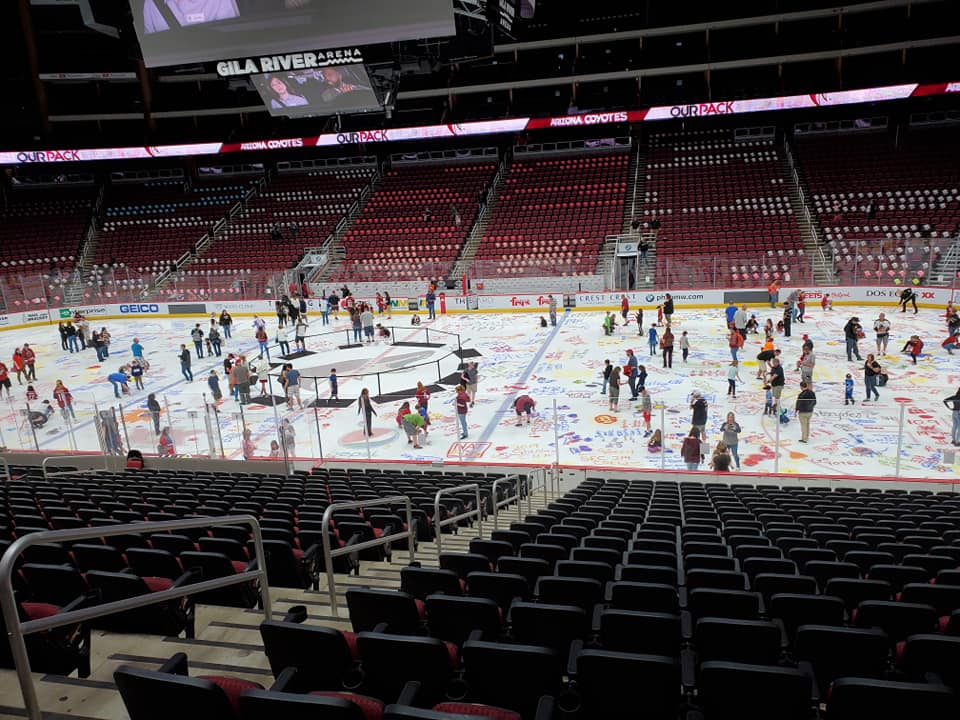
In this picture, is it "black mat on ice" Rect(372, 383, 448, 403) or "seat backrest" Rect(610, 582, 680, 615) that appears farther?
"black mat on ice" Rect(372, 383, 448, 403)

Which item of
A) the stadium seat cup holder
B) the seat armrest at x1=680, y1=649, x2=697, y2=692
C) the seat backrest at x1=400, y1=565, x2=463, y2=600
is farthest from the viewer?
the seat backrest at x1=400, y1=565, x2=463, y2=600

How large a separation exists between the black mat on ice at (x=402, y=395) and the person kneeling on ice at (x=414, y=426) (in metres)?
3.51

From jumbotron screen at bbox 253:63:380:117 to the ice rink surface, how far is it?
8.63 m

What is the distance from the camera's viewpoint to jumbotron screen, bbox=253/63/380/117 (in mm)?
20078

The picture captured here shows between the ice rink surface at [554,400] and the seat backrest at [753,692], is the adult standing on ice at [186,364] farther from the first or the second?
the seat backrest at [753,692]

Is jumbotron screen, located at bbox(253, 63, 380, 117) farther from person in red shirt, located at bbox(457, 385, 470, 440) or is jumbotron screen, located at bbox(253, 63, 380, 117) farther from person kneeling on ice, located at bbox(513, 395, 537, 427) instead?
person kneeling on ice, located at bbox(513, 395, 537, 427)

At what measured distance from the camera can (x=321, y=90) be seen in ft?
67.9

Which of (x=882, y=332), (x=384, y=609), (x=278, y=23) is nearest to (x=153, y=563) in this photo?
(x=384, y=609)

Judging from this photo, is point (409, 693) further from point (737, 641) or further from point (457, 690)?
point (737, 641)

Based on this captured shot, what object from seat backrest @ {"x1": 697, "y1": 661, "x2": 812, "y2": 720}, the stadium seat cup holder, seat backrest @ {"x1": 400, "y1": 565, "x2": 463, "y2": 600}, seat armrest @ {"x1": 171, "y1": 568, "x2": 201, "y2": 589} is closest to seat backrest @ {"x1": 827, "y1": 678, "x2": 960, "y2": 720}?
seat backrest @ {"x1": 697, "y1": 661, "x2": 812, "y2": 720}

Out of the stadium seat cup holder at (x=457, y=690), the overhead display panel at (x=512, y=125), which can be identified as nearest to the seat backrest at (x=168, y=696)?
the stadium seat cup holder at (x=457, y=690)

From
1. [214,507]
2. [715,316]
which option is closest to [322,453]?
[214,507]

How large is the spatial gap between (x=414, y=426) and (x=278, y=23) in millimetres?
9337

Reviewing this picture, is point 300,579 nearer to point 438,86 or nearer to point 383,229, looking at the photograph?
point 383,229
